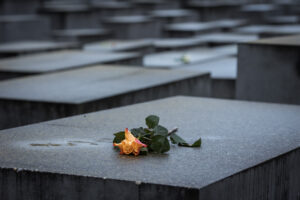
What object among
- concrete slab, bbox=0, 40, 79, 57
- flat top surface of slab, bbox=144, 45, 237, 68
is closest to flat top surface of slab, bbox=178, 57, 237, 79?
flat top surface of slab, bbox=144, 45, 237, 68

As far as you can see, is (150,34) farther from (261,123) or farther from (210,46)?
(261,123)

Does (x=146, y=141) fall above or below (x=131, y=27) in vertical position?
above

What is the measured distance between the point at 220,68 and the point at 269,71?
2.55 metres

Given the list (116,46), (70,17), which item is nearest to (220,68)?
(116,46)

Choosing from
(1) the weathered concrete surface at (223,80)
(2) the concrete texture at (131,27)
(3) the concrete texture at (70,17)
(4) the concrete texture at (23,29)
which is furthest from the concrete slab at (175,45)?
(1) the weathered concrete surface at (223,80)

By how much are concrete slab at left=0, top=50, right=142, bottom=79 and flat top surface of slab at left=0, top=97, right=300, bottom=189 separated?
3.82 metres

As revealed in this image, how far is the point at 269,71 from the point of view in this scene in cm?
791

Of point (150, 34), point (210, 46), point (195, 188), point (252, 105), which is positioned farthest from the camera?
point (150, 34)

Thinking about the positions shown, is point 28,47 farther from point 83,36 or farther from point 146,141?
point 146,141

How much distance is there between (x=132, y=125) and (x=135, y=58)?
623cm

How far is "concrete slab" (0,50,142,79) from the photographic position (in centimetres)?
937

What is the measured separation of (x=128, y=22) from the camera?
17.1 meters

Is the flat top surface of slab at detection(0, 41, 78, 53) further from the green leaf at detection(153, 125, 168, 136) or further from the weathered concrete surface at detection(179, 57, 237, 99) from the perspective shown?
the green leaf at detection(153, 125, 168, 136)

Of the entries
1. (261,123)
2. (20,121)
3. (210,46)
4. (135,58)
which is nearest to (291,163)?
(261,123)
